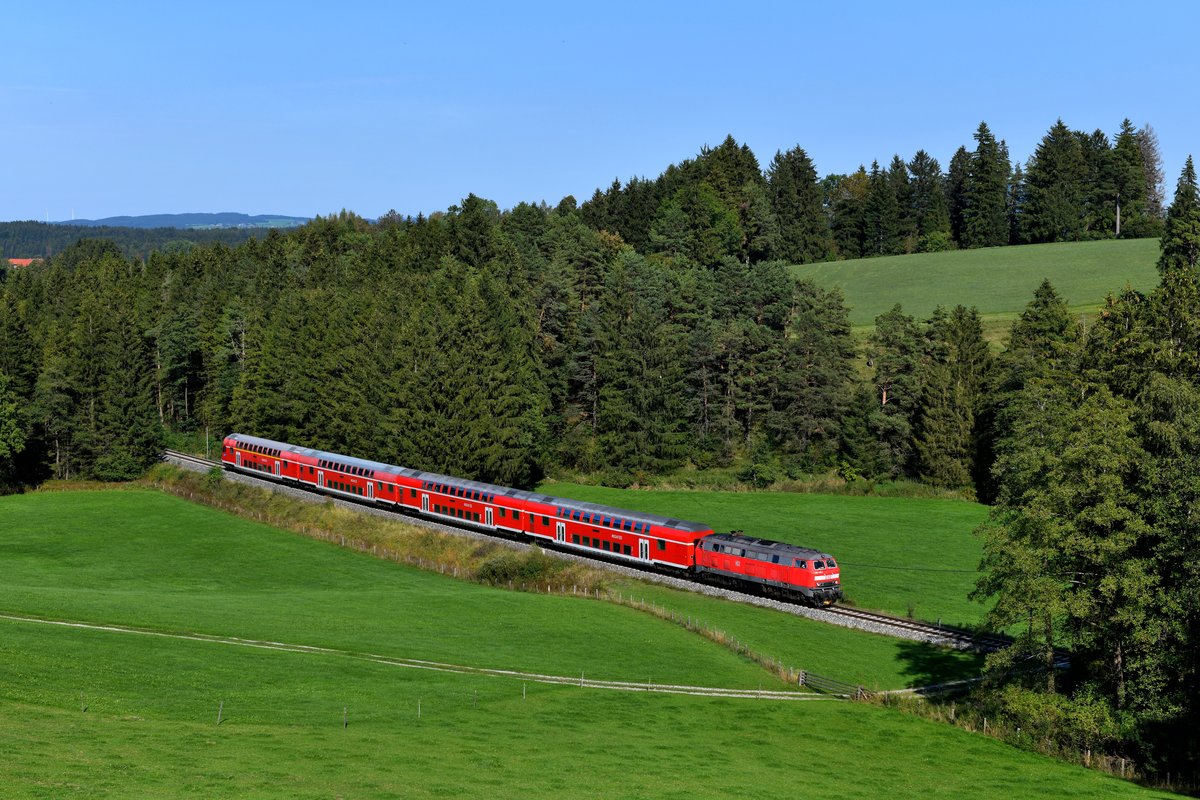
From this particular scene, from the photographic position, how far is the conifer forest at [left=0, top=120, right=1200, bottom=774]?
42.0 metres

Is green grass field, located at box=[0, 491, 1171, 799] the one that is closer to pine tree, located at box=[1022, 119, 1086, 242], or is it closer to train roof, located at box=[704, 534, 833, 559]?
train roof, located at box=[704, 534, 833, 559]

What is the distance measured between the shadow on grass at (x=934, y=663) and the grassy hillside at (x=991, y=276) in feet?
267

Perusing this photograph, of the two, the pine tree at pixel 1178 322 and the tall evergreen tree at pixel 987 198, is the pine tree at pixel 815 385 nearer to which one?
the pine tree at pixel 1178 322

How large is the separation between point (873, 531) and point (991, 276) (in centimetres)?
8223

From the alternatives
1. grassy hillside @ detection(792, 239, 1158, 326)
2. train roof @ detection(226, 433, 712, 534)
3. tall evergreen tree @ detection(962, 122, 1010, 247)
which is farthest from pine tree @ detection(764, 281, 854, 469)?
tall evergreen tree @ detection(962, 122, 1010, 247)

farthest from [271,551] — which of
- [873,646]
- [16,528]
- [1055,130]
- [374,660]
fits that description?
[1055,130]

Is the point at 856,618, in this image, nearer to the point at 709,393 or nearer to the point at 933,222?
the point at 709,393

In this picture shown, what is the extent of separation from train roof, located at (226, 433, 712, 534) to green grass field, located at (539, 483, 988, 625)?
884cm

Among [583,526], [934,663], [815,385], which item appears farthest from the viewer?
[815,385]

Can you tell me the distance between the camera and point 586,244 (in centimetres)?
13475

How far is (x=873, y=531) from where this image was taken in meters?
82.1

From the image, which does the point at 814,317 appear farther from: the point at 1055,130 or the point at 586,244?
the point at 1055,130

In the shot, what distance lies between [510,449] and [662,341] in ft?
73.7

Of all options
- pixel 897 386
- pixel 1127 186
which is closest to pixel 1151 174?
pixel 1127 186
